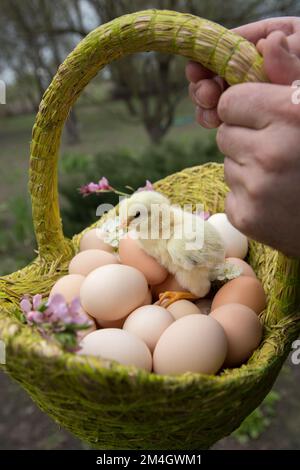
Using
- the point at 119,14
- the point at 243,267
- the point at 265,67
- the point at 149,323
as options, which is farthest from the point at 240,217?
the point at 119,14

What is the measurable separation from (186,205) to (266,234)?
2.03 feet

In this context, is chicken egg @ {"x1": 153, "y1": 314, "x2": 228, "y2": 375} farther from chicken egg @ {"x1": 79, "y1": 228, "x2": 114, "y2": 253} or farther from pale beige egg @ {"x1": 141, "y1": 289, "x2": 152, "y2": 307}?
chicken egg @ {"x1": 79, "y1": 228, "x2": 114, "y2": 253}

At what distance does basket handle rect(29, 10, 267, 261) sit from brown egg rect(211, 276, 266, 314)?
0.36 metres

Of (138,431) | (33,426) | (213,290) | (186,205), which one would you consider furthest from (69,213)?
(138,431)

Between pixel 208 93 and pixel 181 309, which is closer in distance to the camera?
pixel 208 93

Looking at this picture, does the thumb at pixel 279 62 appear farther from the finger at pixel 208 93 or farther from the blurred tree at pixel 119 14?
the blurred tree at pixel 119 14

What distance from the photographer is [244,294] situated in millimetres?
918

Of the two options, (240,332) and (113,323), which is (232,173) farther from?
(113,323)

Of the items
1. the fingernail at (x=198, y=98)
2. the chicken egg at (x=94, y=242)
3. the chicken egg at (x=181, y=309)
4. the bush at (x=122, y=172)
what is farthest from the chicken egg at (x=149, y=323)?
the bush at (x=122, y=172)

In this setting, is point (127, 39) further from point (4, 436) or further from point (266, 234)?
point (4, 436)

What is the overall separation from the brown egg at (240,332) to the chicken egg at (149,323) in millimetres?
90

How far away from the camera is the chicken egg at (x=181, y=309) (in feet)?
2.99

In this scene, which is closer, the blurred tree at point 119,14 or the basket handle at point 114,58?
the basket handle at point 114,58

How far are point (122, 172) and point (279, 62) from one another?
192cm
